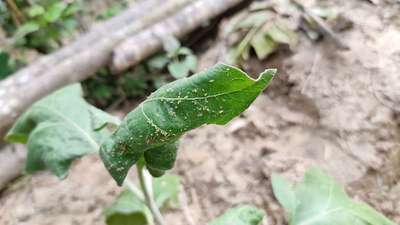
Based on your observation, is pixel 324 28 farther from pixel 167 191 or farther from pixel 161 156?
pixel 161 156

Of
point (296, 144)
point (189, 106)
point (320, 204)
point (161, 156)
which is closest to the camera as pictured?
point (189, 106)

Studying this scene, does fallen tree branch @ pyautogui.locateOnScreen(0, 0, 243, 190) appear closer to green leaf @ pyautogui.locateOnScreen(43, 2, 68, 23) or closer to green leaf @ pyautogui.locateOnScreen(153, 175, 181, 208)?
green leaf @ pyautogui.locateOnScreen(43, 2, 68, 23)

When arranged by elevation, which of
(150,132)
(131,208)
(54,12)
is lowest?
(131,208)

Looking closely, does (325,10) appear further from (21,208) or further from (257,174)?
(21,208)

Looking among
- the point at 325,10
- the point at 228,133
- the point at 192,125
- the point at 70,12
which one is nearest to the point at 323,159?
the point at 228,133

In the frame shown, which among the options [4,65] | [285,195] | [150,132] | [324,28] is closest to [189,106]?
[150,132]

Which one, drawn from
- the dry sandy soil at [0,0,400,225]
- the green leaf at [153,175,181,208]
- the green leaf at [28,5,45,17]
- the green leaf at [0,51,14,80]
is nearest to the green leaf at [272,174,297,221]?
the dry sandy soil at [0,0,400,225]

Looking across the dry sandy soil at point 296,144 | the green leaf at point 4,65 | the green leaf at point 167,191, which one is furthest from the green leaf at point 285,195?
the green leaf at point 4,65
